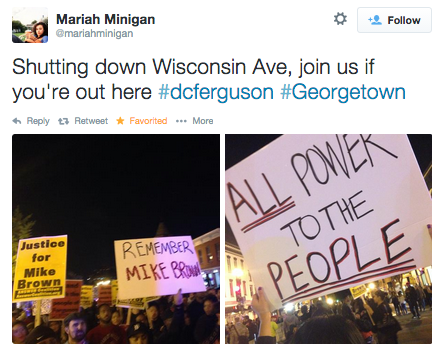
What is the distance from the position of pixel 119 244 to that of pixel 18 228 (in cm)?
97

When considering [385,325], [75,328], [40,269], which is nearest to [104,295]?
[75,328]

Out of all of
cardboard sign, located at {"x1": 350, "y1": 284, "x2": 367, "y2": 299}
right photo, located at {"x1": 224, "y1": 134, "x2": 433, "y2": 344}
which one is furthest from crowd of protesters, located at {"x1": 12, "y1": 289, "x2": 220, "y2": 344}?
cardboard sign, located at {"x1": 350, "y1": 284, "x2": 367, "y2": 299}

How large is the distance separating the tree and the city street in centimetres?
371

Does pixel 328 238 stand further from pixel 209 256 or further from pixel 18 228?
pixel 18 228

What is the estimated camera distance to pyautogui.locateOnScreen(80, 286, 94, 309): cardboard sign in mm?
4320

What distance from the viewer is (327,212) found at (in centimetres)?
429

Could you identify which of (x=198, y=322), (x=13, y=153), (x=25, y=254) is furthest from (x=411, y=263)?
(x=13, y=153)

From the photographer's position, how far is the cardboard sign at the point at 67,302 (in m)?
4.32

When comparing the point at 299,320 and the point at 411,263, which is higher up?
the point at 411,263
